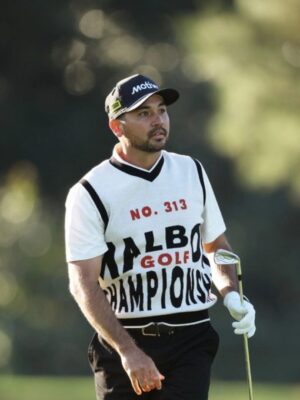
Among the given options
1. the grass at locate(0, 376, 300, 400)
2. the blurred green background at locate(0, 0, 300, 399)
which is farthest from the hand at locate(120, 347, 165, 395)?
the blurred green background at locate(0, 0, 300, 399)

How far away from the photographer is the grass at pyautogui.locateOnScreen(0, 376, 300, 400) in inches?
771

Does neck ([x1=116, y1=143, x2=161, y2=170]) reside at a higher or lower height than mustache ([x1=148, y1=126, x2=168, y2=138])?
lower

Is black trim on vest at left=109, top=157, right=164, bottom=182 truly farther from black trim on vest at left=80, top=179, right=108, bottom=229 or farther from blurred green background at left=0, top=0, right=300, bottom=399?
blurred green background at left=0, top=0, right=300, bottom=399

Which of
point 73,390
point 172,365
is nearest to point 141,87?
point 172,365

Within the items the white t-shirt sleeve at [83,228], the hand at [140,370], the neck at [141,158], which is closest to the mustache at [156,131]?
the neck at [141,158]

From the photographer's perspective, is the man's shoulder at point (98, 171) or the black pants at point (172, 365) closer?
the black pants at point (172, 365)

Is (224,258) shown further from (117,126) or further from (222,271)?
(117,126)

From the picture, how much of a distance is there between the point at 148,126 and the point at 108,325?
1004 millimetres

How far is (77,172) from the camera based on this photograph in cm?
2933

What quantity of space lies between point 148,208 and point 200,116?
2200 cm

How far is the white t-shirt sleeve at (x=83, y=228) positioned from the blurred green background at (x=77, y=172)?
20.7 meters

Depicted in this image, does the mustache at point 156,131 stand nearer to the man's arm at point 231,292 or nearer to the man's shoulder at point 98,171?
the man's shoulder at point 98,171

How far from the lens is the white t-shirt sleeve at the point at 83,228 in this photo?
7129 mm

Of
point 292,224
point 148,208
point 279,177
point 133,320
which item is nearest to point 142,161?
point 148,208
